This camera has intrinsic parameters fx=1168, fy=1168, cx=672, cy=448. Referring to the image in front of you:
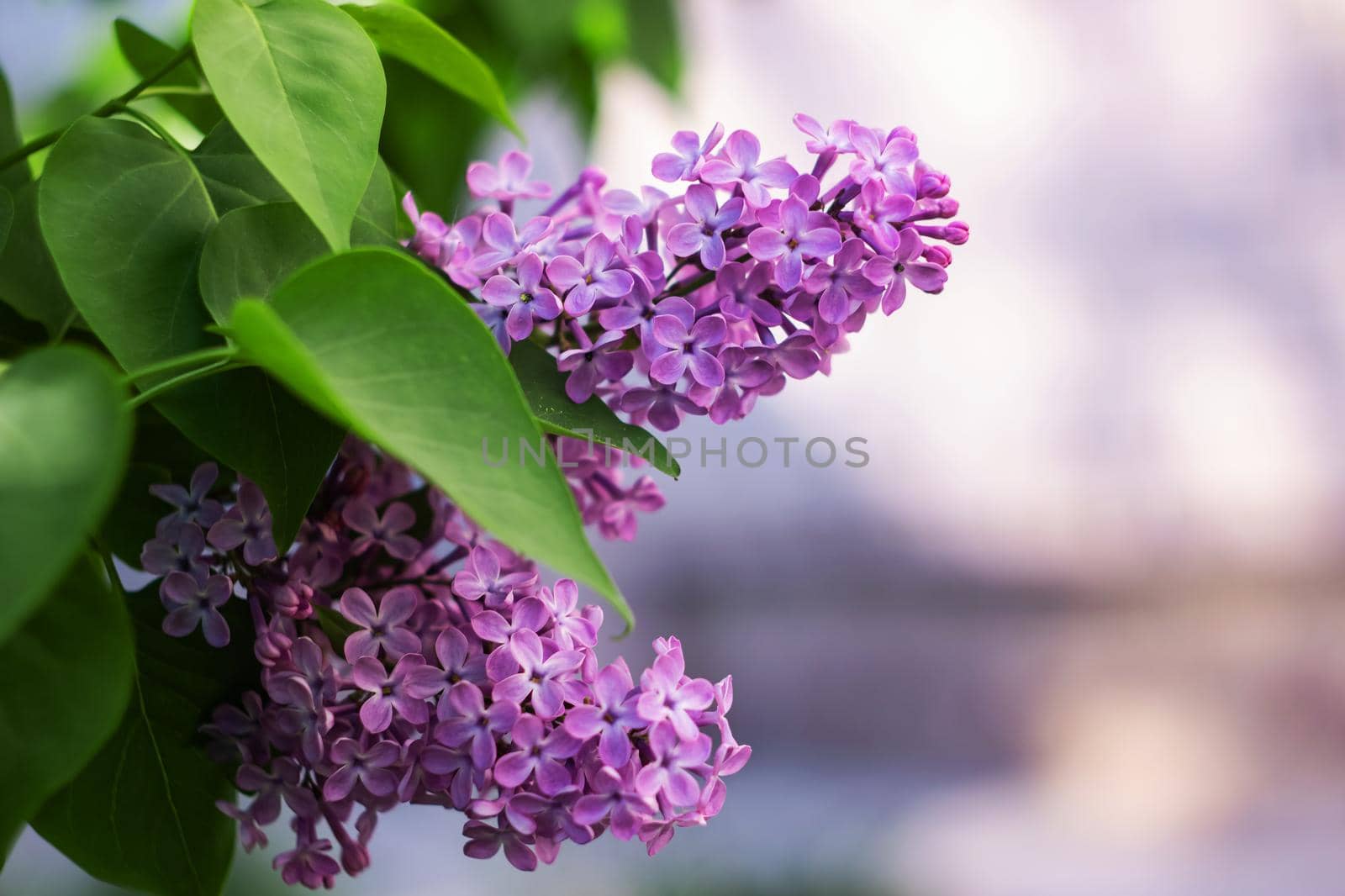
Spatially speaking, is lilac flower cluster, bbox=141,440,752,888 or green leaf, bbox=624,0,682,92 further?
green leaf, bbox=624,0,682,92

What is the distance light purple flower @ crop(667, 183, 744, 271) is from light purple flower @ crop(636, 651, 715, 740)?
0.08m

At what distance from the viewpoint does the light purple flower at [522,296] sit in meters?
0.24

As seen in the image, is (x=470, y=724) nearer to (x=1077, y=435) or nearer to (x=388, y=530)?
(x=388, y=530)

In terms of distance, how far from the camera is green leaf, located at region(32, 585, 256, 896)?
228mm

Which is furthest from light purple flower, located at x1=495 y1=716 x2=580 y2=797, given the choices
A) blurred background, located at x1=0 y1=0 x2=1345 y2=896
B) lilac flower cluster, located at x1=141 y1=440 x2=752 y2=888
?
blurred background, located at x1=0 y1=0 x2=1345 y2=896

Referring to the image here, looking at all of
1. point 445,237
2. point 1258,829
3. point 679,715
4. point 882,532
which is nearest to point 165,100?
point 445,237

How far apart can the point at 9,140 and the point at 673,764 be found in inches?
8.6

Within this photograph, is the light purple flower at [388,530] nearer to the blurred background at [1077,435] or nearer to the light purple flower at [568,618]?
the light purple flower at [568,618]

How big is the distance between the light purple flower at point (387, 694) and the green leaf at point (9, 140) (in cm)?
14

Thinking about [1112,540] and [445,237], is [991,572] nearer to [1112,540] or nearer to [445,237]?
[1112,540]

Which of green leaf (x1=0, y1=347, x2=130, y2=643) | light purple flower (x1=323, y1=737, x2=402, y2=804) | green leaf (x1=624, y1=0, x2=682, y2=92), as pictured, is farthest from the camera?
green leaf (x1=624, y1=0, x2=682, y2=92)

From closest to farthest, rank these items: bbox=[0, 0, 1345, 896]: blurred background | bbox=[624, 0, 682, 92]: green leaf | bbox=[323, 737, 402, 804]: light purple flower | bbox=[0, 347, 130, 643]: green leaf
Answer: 1. bbox=[0, 347, 130, 643]: green leaf
2. bbox=[323, 737, 402, 804]: light purple flower
3. bbox=[624, 0, 682, 92]: green leaf
4. bbox=[0, 0, 1345, 896]: blurred background

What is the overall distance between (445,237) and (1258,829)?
2.20 meters

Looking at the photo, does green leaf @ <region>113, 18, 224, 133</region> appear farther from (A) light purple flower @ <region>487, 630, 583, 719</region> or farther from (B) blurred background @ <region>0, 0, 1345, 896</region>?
(B) blurred background @ <region>0, 0, 1345, 896</region>
